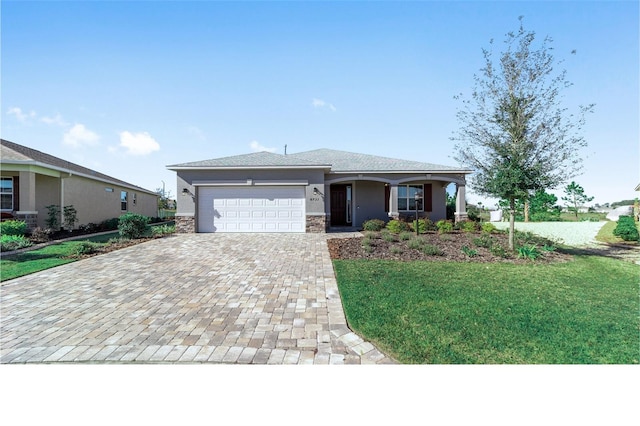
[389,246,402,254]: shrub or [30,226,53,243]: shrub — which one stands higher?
[30,226,53,243]: shrub

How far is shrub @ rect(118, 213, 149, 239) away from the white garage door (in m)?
2.42

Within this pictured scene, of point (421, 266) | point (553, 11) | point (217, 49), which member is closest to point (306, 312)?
point (421, 266)

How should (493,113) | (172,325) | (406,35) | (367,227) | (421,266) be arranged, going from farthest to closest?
A: (367,227) < (493,113) < (406,35) < (421,266) < (172,325)

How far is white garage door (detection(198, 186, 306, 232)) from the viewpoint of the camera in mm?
12875

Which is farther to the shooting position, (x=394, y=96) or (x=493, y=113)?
(x=394, y=96)

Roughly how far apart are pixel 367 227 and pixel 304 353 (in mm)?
10363

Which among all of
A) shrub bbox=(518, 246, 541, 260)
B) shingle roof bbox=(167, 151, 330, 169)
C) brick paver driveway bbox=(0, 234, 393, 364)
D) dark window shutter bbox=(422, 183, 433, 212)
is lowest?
brick paver driveway bbox=(0, 234, 393, 364)

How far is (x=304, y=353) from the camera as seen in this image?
2816mm

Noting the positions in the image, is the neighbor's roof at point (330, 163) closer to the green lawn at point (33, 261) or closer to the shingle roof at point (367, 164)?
the shingle roof at point (367, 164)

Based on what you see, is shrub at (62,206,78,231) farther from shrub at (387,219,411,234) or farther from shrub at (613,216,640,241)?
shrub at (613,216,640,241)

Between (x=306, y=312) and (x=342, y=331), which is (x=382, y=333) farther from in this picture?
(x=306, y=312)

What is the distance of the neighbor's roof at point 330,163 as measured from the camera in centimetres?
1260

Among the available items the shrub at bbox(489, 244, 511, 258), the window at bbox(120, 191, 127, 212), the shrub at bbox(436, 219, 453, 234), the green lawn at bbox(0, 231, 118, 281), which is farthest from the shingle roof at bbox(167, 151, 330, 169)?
the window at bbox(120, 191, 127, 212)

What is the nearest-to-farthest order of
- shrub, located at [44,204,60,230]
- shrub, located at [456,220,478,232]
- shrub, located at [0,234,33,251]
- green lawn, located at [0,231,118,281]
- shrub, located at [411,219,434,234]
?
green lawn, located at [0,231,118,281] → shrub, located at [0,234,33,251] → shrub, located at [44,204,60,230] → shrub, located at [456,220,478,232] → shrub, located at [411,219,434,234]
